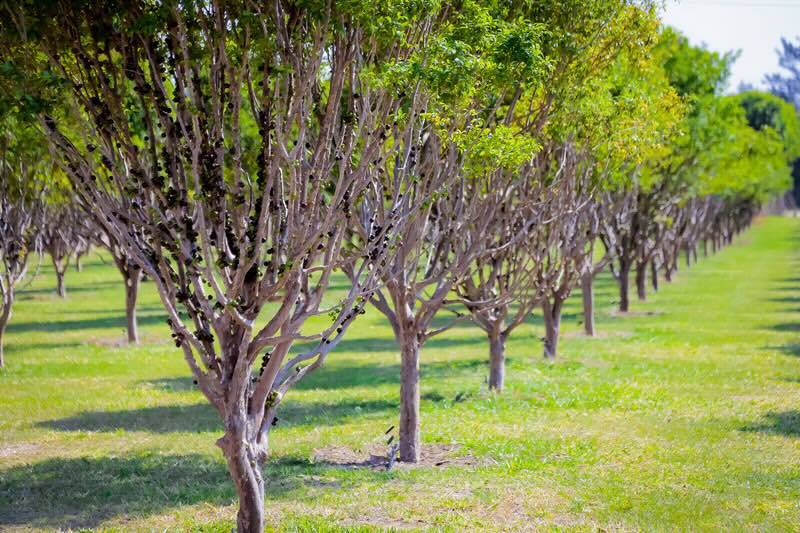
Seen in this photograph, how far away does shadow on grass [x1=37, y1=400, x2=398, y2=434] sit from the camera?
16047 millimetres

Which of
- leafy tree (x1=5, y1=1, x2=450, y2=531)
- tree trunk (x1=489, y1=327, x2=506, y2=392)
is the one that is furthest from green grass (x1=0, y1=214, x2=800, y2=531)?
leafy tree (x1=5, y1=1, x2=450, y2=531)

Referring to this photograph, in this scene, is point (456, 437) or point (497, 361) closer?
point (456, 437)

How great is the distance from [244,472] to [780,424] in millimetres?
9718

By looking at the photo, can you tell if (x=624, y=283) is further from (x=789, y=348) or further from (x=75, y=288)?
(x=75, y=288)

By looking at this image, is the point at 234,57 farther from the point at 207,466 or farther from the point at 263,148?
the point at 207,466

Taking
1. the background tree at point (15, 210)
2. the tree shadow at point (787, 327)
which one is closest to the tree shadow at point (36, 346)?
the background tree at point (15, 210)

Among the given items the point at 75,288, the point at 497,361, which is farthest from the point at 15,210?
the point at 75,288

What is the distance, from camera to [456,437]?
1468 cm

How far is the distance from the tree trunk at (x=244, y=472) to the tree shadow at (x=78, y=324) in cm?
2356

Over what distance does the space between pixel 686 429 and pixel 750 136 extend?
96.8ft

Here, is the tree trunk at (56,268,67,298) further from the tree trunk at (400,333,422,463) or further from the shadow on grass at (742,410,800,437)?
the shadow on grass at (742,410,800,437)

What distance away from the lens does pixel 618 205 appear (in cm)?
2509

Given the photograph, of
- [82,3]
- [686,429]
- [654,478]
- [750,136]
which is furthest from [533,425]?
[750,136]

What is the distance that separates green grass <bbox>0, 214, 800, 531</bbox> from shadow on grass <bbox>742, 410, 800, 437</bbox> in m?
0.04
